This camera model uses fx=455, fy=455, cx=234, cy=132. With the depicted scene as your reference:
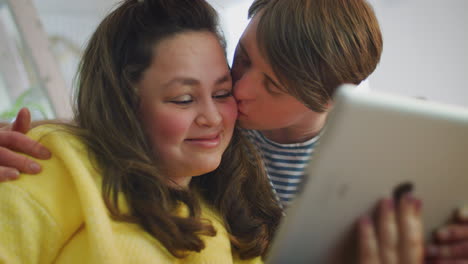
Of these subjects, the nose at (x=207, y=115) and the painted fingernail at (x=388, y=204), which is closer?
the painted fingernail at (x=388, y=204)

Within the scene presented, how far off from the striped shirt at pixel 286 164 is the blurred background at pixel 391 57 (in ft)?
2.17

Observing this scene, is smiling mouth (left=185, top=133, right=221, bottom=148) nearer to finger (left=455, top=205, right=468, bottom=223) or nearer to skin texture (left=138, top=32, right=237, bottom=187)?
skin texture (left=138, top=32, right=237, bottom=187)

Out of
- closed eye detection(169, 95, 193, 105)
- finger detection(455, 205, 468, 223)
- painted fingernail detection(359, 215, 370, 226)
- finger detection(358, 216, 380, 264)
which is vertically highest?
closed eye detection(169, 95, 193, 105)

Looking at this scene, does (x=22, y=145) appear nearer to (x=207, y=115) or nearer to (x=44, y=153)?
(x=44, y=153)

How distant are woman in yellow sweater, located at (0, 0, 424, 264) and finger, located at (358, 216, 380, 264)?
35 cm

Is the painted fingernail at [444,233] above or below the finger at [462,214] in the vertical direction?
below

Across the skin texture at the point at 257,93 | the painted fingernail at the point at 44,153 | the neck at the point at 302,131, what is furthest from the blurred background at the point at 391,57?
the painted fingernail at the point at 44,153

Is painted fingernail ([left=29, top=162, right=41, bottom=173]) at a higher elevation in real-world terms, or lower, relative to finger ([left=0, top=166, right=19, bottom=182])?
lower

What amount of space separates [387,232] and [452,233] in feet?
0.37

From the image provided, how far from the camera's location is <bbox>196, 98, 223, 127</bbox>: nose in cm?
85

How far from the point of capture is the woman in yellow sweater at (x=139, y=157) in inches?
28.3

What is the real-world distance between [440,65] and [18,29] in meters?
1.79

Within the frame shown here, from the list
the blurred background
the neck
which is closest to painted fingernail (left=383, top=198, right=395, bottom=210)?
the neck

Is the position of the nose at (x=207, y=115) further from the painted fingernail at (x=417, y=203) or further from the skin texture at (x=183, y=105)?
the painted fingernail at (x=417, y=203)
